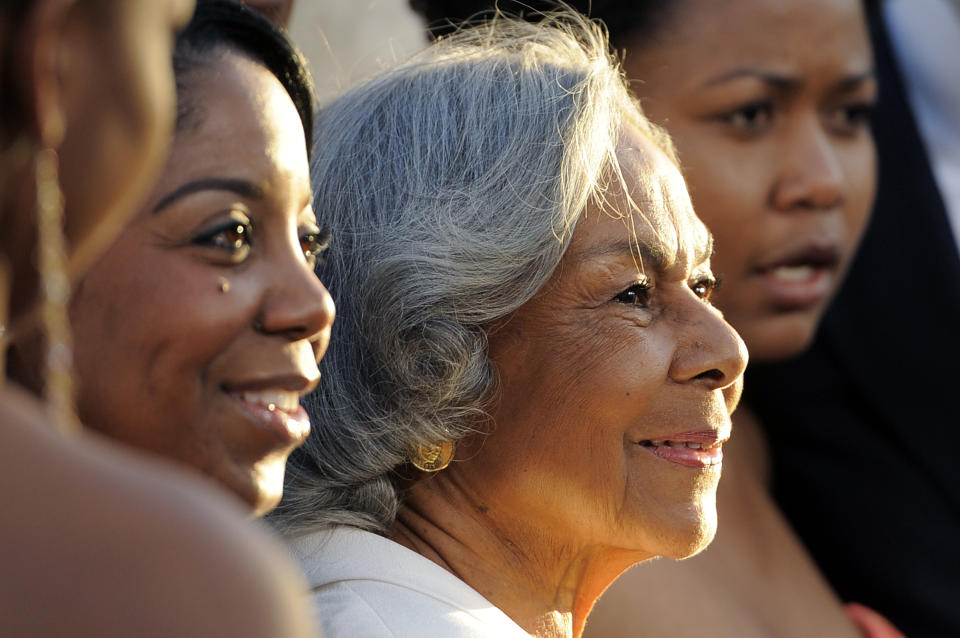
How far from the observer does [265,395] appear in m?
1.84

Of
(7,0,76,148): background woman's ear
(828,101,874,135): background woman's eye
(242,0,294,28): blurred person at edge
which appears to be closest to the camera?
(7,0,76,148): background woman's ear

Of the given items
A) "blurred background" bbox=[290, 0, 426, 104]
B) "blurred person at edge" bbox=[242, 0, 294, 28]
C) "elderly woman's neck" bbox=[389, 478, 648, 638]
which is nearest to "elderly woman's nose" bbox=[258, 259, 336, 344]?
"elderly woman's neck" bbox=[389, 478, 648, 638]

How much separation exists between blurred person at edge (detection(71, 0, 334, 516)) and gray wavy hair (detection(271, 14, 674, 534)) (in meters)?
0.53

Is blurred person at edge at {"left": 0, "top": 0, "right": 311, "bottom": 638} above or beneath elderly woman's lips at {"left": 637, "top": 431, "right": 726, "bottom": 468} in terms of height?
above

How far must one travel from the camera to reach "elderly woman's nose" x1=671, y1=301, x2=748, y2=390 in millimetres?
2492

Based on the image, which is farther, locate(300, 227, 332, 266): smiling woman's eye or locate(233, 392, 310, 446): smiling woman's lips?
locate(300, 227, 332, 266): smiling woman's eye

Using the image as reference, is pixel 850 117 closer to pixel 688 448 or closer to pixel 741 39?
pixel 741 39

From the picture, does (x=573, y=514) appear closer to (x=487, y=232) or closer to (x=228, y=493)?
(x=487, y=232)

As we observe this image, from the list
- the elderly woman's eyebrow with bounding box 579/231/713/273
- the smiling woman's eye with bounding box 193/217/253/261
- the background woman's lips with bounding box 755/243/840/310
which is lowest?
the background woman's lips with bounding box 755/243/840/310

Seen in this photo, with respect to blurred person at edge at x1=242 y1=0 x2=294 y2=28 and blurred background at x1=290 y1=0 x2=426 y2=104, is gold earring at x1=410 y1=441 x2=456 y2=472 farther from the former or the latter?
blurred background at x1=290 y1=0 x2=426 y2=104

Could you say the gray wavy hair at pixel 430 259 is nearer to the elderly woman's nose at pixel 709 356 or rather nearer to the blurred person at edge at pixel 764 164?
the elderly woman's nose at pixel 709 356

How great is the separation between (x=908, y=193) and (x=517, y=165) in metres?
2.43

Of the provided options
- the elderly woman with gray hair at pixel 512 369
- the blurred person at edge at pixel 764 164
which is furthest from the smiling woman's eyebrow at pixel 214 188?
the blurred person at edge at pixel 764 164

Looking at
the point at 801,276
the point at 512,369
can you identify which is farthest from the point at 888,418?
the point at 512,369
